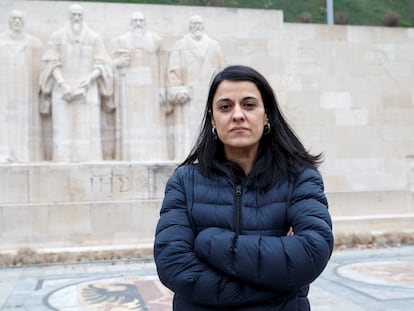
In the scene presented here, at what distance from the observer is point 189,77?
1055cm

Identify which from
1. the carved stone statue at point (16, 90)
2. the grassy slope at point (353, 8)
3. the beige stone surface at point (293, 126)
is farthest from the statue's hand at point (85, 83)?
the grassy slope at point (353, 8)

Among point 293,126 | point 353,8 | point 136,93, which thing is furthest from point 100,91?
point 353,8

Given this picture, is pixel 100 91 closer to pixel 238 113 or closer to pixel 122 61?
pixel 122 61

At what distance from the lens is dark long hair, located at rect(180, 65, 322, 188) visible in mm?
1861

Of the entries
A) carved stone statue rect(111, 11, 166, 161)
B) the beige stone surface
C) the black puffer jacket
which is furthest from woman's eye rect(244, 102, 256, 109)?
carved stone statue rect(111, 11, 166, 161)

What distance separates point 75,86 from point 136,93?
1.17 metres

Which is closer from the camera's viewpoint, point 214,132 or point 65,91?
point 214,132

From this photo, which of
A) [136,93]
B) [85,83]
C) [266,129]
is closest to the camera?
[266,129]

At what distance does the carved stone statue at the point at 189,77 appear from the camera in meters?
10.5

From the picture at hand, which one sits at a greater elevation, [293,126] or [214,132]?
[293,126]

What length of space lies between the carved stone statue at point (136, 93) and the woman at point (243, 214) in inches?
334

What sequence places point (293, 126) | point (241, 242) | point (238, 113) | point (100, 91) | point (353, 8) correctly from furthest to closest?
point (353, 8)
point (293, 126)
point (100, 91)
point (238, 113)
point (241, 242)

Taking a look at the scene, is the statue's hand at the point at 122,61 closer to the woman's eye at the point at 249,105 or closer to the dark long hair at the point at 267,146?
the dark long hair at the point at 267,146

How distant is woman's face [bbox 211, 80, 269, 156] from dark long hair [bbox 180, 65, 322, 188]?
30mm
